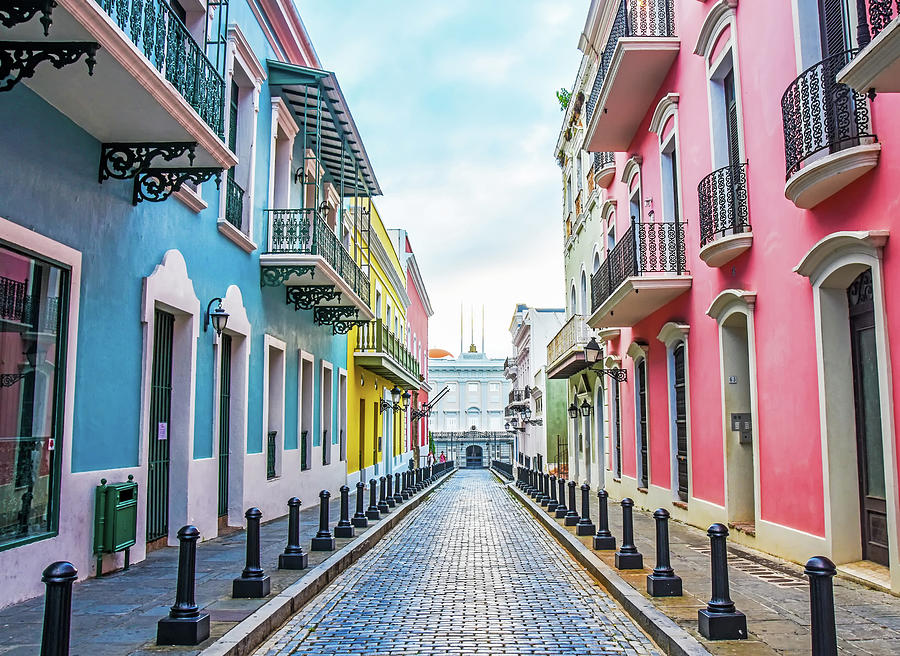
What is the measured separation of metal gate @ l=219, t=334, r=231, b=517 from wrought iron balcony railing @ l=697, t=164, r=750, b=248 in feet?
24.5

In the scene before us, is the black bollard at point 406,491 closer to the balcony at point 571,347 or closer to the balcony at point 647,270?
the balcony at point 571,347

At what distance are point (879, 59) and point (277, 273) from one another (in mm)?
10647

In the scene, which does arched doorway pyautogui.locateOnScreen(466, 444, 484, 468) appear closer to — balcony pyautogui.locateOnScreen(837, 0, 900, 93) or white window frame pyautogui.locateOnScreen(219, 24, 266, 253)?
white window frame pyautogui.locateOnScreen(219, 24, 266, 253)

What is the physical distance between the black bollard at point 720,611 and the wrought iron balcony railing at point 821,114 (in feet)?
13.2

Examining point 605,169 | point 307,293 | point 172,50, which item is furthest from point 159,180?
point 605,169

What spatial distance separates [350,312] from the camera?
18781mm

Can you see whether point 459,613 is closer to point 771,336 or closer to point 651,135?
point 771,336

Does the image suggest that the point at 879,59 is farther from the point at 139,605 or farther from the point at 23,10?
the point at 139,605

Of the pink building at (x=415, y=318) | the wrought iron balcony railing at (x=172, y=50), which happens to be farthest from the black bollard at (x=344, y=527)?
the pink building at (x=415, y=318)

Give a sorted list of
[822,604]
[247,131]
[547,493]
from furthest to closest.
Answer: [547,493] < [247,131] < [822,604]

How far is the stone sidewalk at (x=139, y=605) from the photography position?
5570 millimetres

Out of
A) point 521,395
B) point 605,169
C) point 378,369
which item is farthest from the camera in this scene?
point 521,395

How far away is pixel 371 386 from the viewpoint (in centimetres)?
2934

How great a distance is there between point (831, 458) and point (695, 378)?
A: 16.4 ft
